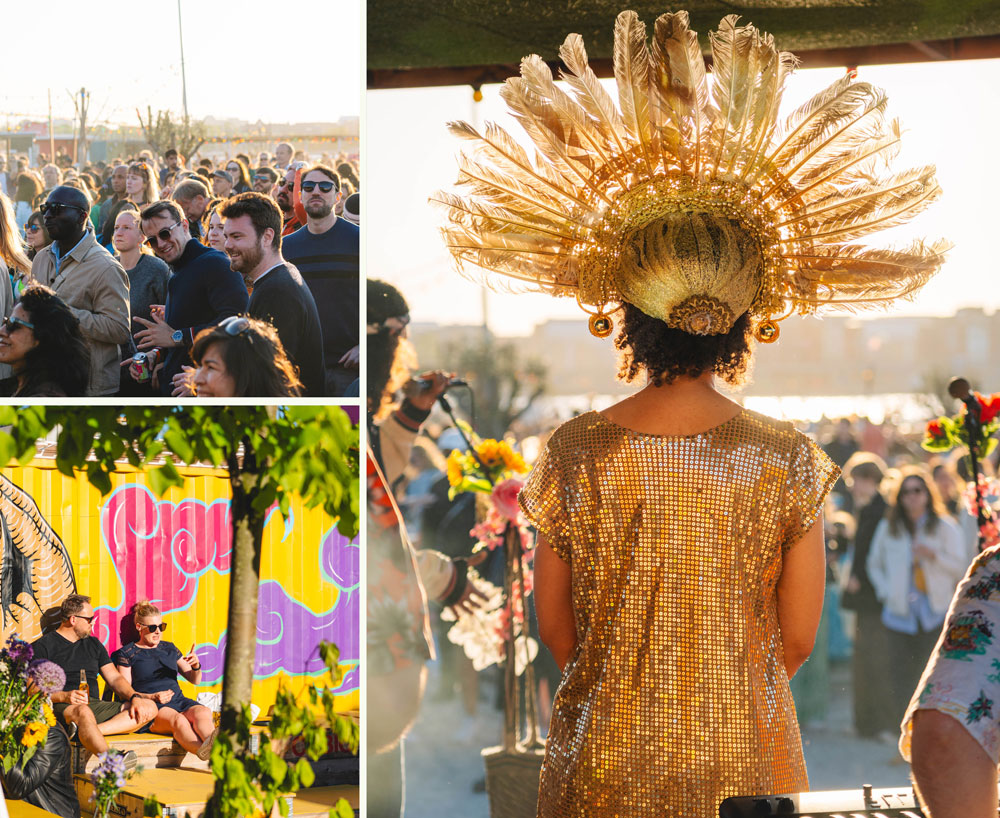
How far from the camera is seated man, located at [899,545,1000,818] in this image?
72 centimetres

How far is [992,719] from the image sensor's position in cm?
72

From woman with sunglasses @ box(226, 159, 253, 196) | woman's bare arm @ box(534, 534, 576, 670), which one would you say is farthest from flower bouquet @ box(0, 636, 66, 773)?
woman's bare arm @ box(534, 534, 576, 670)

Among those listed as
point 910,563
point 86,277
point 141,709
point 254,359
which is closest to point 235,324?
point 254,359

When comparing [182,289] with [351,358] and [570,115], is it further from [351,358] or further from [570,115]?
[570,115]

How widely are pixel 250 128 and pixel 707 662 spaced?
148 cm

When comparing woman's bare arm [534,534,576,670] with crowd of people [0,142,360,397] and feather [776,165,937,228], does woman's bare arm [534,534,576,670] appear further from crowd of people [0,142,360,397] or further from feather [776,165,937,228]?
crowd of people [0,142,360,397]

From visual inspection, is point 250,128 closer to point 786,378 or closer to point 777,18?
point 777,18

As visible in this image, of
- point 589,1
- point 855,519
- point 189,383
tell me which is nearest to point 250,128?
point 189,383

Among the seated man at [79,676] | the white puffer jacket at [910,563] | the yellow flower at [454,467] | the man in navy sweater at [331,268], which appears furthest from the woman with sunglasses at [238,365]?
the white puffer jacket at [910,563]

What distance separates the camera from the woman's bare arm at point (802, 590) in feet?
4.67

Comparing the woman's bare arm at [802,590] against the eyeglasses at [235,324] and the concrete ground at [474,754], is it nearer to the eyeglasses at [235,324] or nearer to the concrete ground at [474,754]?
the concrete ground at [474,754]

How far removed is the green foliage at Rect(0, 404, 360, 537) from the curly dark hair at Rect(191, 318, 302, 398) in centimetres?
5

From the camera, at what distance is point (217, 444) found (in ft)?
7.22

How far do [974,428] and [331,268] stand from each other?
5.07ft
